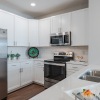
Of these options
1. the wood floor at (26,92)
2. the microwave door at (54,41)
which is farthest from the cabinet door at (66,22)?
the wood floor at (26,92)

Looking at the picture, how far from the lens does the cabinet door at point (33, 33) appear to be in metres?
4.14

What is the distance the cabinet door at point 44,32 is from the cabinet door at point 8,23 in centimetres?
107

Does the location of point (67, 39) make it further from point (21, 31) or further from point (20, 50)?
point (20, 50)

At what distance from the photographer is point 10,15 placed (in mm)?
3420

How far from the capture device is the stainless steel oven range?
127 inches

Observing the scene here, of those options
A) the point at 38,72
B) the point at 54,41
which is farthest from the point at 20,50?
the point at 54,41

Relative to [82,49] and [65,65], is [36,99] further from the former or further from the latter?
[82,49]

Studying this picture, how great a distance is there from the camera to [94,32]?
2.72m

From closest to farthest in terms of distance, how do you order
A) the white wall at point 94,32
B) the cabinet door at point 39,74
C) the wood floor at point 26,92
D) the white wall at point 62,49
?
1. the white wall at point 94,32
2. the wood floor at point 26,92
3. the white wall at point 62,49
4. the cabinet door at point 39,74

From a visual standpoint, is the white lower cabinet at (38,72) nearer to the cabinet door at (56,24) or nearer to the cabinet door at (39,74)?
the cabinet door at (39,74)

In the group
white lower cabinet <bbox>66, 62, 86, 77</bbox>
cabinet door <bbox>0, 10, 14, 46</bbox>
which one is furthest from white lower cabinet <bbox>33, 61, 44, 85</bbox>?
cabinet door <bbox>0, 10, 14, 46</bbox>

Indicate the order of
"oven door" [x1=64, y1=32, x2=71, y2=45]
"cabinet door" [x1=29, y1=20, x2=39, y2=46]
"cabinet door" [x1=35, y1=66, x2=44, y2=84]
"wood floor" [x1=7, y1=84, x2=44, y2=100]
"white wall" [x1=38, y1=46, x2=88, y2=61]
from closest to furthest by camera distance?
"wood floor" [x1=7, y1=84, x2=44, y2=100] < "oven door" [x1=64, y1=32, x2=71, y2=45] < "white wall" [x1=38, y1=46, x2=88, y2=61] < "cabinet door" [x1=35, y1=66, x2=44, y2=84] < "cabinet door" [x1=29, y1=20, x2=39, y2=46]

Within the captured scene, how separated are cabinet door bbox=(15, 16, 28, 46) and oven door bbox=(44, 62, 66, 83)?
1152 mm

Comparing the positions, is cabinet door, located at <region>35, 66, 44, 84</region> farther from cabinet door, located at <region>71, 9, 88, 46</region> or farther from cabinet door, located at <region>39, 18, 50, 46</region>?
cabinet door, located at <region>71, 9, 88, 46</region>
